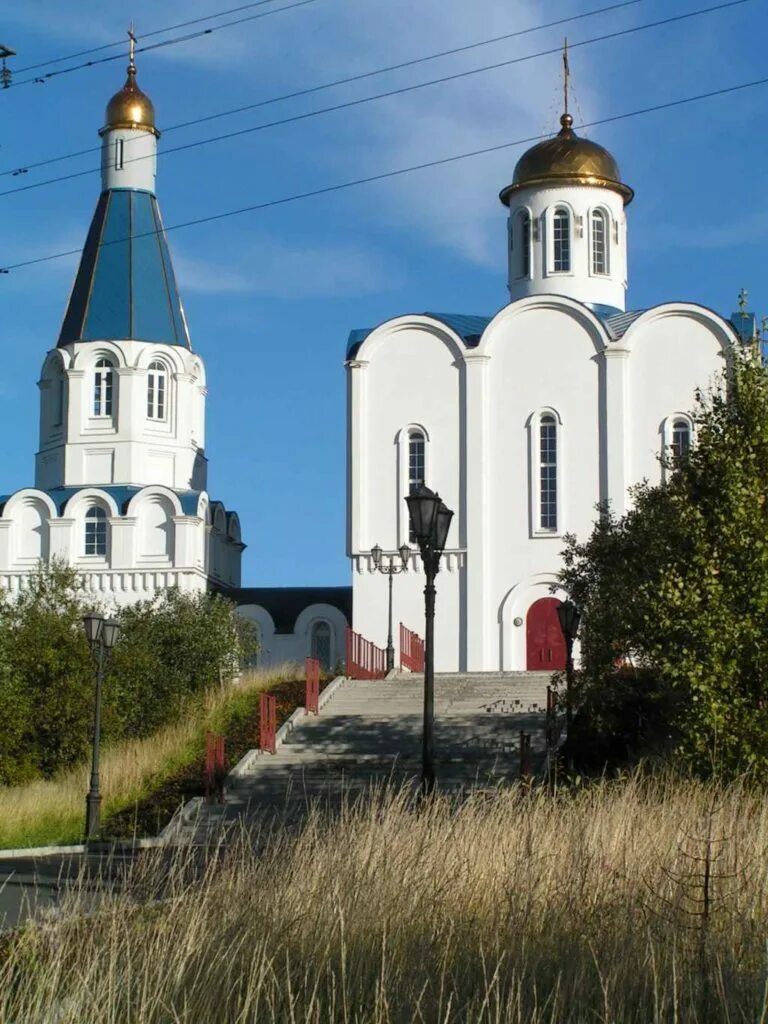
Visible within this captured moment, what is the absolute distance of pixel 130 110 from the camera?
1843 inches

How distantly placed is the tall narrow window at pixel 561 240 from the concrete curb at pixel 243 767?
48.6ft

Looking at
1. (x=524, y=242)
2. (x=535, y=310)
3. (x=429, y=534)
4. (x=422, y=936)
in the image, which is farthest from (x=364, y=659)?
(x=422, y=936)

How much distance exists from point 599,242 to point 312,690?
17986mm

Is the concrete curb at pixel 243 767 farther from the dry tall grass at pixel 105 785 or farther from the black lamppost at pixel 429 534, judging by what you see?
the black lamppost at pixel 429 534

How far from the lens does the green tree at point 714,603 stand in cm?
1653

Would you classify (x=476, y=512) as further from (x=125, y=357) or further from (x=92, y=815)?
(x=92, y=815)

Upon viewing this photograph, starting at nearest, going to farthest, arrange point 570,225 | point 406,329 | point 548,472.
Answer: point 548,472 → point 406,329 → point 570,225

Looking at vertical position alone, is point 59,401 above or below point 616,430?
above

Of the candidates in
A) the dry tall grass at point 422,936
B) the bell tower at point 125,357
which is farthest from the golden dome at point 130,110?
the dry tall grass at point 422,936

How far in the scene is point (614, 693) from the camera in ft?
67.1

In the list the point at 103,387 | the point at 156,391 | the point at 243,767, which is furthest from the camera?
the point at 156,391

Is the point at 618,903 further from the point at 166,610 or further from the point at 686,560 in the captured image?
the point at 166,610

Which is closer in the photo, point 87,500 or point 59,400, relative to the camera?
point 87,500

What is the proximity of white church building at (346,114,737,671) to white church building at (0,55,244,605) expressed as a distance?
716 centimetres
